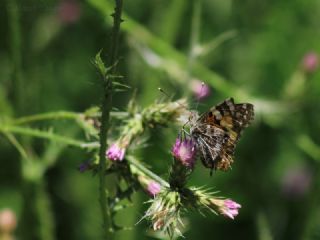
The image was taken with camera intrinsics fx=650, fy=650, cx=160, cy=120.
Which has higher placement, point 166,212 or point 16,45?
point 16,45

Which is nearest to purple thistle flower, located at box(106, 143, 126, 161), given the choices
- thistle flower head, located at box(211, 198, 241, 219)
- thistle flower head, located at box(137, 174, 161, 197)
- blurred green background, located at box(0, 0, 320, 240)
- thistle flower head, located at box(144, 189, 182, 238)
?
thistle flower head, located at box(137, 174, 161, 197)

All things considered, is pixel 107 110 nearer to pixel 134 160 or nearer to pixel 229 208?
pixel 134 160

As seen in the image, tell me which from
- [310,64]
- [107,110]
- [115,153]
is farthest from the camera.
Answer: [310,64]

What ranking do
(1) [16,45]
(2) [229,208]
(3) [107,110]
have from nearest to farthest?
1. (3) [107,110]
2. (2) [229,208]
3. (1) [16,45]

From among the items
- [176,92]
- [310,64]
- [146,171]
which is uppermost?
[310,64]

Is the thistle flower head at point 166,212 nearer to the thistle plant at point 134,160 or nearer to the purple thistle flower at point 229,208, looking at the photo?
the thistle plant at point 134,160

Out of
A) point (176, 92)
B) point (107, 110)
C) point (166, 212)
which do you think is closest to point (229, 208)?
point (166, 212)

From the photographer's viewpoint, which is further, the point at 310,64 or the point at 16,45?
the point at 310,64
